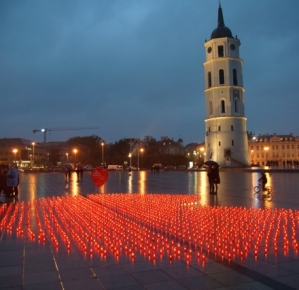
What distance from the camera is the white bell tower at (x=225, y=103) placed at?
248 feet

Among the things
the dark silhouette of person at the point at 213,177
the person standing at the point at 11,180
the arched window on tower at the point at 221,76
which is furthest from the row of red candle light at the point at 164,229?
the arched window on tower at the point at 221,76

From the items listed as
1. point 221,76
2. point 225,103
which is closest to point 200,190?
point 225,103

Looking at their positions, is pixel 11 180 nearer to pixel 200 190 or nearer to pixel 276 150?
pixel 200 190

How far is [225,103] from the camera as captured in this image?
7600 cm

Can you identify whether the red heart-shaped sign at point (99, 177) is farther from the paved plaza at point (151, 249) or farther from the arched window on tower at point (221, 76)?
the arched window on tower at point (221, 76)

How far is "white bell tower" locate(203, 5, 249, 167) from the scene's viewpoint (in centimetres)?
7569

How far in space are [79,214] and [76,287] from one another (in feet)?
23.7

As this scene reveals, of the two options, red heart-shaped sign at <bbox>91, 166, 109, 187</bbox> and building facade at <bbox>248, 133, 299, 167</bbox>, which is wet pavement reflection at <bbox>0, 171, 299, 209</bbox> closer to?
red heart-shaped sign at <bbox>91, 166, 109, 187</bbox>

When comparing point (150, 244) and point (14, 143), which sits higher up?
point (14, 143)

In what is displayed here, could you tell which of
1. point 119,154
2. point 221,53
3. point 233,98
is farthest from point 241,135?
point 119,154

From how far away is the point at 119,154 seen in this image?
396 ft

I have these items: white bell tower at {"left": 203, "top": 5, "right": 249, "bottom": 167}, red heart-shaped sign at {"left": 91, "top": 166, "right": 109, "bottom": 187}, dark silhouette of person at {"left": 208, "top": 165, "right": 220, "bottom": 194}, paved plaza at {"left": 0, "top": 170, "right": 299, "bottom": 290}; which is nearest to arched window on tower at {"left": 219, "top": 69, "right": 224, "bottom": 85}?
white bell tower at {"left": 203, "top": 5, "right": 249, "bottom": 167}

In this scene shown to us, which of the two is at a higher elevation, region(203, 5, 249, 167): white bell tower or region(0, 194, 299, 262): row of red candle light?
region(203, 5, 249, 167): white bell tower

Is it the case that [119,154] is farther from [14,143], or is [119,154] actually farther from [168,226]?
[168,226]
